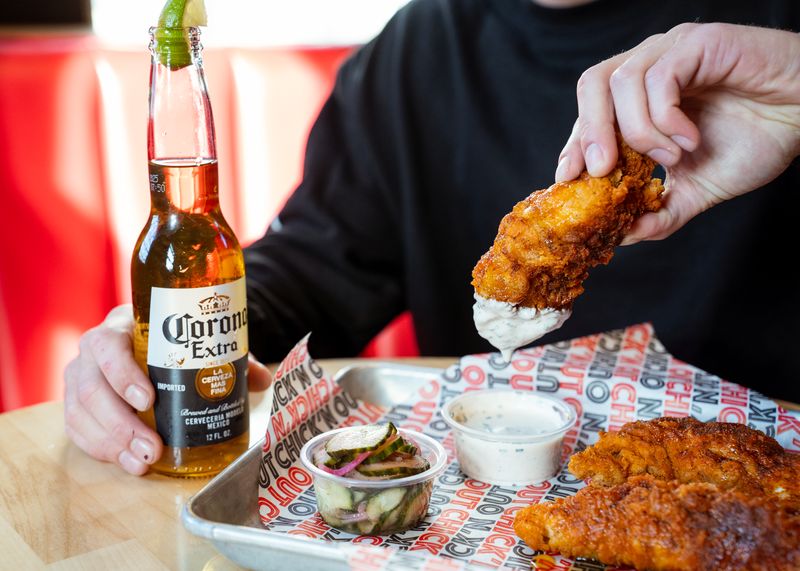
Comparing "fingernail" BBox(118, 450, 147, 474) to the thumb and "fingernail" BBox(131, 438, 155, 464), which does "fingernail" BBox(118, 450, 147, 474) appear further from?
the thumb

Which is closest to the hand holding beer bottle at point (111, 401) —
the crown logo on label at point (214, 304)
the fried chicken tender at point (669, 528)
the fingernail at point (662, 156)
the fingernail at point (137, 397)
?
the fingernail at point (137, 397)

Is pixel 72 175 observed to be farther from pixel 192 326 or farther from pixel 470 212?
pixel 192 326

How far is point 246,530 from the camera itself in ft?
3.58

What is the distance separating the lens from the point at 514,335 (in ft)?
4.63

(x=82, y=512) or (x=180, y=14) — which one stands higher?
(x=180, y=14)

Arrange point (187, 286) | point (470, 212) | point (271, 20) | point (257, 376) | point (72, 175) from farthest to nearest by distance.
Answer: point (271, 20) < point (72, 175) < point (470, 212) < point (257, 376) < point (187, 286)

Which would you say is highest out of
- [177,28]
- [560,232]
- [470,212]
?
[177,28]

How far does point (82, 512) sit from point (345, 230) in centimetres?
152

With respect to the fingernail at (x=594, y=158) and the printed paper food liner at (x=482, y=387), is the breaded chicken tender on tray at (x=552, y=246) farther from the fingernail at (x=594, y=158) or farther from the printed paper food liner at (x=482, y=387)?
the printed paper food liner at (x=482, y=387)

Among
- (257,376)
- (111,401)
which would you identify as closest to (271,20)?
(257,376)

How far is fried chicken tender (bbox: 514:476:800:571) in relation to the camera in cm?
103

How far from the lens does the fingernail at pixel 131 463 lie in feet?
4.63

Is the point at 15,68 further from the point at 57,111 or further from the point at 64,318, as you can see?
the point at 64,318

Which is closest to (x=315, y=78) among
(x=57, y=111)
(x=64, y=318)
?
(x=57, y=111)
